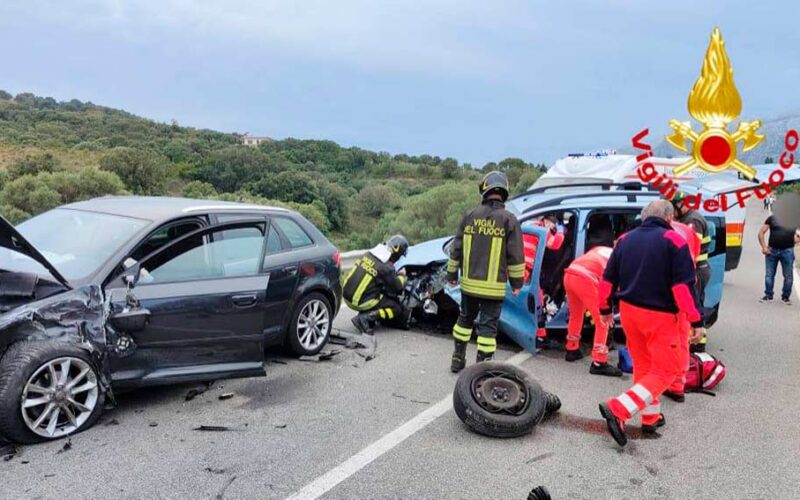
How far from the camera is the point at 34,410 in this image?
12.5 ft

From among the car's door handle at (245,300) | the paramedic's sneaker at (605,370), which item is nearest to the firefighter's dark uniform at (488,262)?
the paramedic's sneaker at (605,370)

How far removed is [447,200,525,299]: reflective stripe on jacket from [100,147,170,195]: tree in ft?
93.8

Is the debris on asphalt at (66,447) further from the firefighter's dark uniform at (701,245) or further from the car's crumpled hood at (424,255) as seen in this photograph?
the firefighter's dark uniform at (701,245)

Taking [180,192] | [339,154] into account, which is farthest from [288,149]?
[180,192]

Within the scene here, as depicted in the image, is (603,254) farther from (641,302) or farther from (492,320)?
(641,302)

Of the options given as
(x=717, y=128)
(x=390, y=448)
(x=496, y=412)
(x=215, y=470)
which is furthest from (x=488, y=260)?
(x=717, y=128)

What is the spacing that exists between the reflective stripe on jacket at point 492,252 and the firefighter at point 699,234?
75.9 inches

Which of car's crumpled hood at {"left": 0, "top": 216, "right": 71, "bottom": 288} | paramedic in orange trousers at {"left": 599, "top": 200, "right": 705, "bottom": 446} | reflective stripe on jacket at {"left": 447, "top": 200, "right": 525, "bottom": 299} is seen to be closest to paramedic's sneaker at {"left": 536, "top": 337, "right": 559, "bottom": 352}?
reflective stripe on jacket at {"left": 447, "top": 200, "right": 525, "bottom": 299}

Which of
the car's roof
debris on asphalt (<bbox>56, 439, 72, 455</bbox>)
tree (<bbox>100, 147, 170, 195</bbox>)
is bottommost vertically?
debris on asphalt (<bbox>56, 439, 72, 455</bbox>)

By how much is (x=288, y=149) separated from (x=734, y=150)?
2374 inches

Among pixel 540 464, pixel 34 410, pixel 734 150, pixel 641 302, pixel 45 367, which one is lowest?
pixel 540 464

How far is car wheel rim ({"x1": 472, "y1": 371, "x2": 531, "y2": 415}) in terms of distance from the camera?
14.1 feet

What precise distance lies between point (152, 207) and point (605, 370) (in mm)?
4257

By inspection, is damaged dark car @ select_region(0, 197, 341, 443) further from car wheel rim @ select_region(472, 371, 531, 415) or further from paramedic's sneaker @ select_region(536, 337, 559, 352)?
paramedic's sneaker @ select_region(536, 337, 559, 352)
